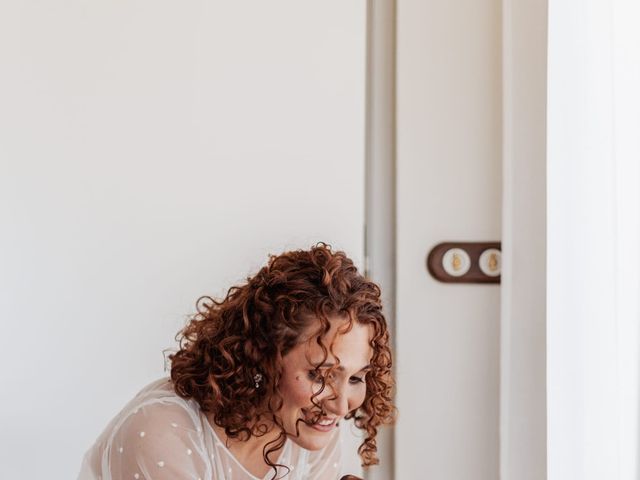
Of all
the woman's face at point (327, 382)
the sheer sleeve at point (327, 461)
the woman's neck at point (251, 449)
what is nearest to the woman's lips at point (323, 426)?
the woman's face at point (327, 382)

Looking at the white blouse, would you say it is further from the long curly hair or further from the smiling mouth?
the smiling mouth

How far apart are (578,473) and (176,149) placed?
113 centimetres

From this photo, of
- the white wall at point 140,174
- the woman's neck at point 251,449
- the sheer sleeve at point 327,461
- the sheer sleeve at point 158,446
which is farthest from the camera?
the white wall at point 140,174

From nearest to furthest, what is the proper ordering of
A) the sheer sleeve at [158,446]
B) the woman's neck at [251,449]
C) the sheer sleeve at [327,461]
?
1. the sheer sleeve at [158,446]
2. the woman's neck at [251,449]
3. the sheer sleeve at [327,461]

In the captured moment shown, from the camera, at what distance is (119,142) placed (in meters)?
1.99

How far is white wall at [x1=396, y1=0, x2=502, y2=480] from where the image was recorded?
6.75ft

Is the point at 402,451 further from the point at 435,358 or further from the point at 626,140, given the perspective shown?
the point at 626,140

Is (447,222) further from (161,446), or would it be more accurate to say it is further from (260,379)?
(161,446)

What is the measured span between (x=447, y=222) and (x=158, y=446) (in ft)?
3.08

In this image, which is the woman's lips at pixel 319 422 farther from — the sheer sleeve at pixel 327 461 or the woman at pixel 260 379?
the sheer sleeve at pixel 327 461

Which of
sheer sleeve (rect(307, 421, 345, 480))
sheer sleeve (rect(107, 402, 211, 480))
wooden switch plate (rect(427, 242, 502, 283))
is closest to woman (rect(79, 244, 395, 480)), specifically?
sheer sleeve (rect(107, 402, 211, 480))

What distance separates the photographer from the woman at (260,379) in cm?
148

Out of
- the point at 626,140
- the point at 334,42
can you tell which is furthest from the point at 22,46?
the point at 626,140

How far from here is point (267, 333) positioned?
4.96 ft
